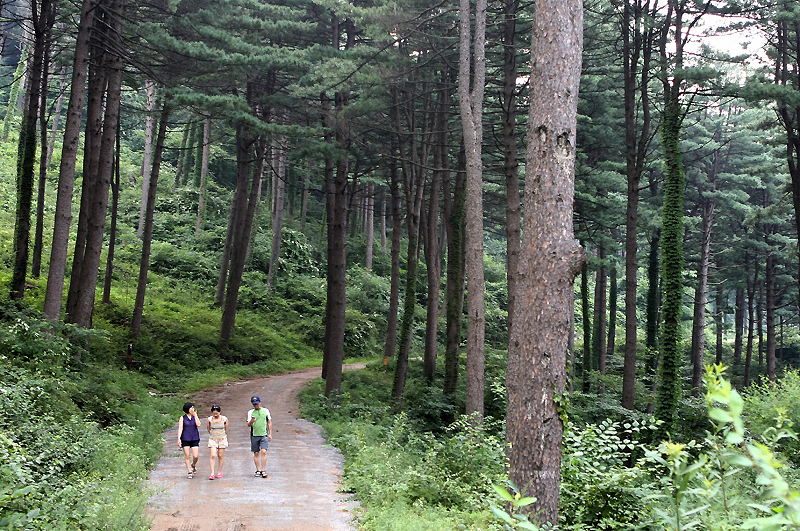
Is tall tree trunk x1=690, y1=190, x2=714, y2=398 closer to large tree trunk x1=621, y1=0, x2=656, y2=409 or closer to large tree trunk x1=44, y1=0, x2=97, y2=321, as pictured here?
large tree trunk x1=621, y1=0, x2=656, y2=409

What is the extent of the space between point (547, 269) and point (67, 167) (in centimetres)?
1335

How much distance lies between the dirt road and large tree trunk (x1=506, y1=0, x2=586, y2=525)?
321cm

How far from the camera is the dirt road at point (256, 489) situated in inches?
337

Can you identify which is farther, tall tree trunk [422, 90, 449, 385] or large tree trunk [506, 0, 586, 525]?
tall tree trunk [422, 90, 449, 385]

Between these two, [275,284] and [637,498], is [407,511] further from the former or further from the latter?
[275,284]

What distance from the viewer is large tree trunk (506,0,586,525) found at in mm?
6426

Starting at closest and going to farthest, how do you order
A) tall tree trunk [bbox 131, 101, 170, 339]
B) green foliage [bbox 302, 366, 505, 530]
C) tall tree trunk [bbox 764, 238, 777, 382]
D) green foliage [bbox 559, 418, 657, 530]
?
green foliage [bbox 559, 418, 657, 530] < green foliage [bbox 302, 366, 505, 530] < tall tree trunk [bbox 131, 101, 170, 339] < tall tree trunk [bbox 764, 238, 777, 382]

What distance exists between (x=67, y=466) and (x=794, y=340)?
5074 cm

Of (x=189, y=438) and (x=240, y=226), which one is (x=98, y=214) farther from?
(x=240, y=226)

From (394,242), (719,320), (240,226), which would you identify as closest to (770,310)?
(719,320)

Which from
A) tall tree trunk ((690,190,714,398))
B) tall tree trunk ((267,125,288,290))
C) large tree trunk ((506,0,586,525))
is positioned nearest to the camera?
A: large tree trunk ((506,0,586,525))

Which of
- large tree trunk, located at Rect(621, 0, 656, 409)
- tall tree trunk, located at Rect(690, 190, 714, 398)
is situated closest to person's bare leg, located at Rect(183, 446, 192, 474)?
large tree trunk, located at Rect(621, 0, 656, 409)

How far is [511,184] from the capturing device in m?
15.9

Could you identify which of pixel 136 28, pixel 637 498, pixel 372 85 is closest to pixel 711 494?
pixel 637 498
